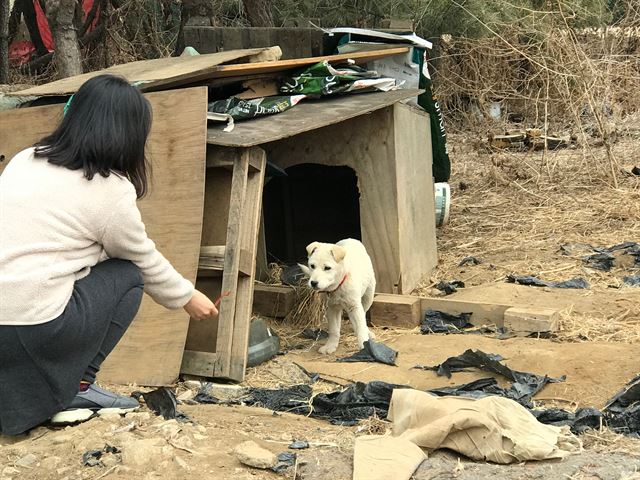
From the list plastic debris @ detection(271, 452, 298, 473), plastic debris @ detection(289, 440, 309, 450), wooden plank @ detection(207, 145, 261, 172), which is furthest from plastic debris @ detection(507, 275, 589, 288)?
plastic debris @ detection(271, 452, 298, 473)

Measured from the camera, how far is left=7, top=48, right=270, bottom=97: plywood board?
18.0ft

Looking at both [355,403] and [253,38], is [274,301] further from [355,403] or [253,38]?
[253,38]

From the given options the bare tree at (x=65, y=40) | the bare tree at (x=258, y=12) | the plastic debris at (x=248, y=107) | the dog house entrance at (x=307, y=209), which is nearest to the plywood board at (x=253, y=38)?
the bare tree at (x=65, y=40)

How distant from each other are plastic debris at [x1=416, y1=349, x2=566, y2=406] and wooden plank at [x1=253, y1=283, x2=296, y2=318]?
5.38ft

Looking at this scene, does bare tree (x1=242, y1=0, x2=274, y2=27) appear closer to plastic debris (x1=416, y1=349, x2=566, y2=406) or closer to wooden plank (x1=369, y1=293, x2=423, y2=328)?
wooden plank (x1=369, y1=293, x2=423, y2=328)

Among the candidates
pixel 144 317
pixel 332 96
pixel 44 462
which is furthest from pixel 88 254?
pixel 332 96

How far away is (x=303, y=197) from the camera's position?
27.6 ft

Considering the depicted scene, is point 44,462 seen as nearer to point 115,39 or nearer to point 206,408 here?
point 206,408

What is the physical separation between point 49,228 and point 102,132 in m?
0.40

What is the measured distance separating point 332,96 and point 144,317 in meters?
2.53

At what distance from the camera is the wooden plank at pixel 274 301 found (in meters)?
6.57

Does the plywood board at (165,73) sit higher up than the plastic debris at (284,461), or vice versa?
the plywood board at (165,73)

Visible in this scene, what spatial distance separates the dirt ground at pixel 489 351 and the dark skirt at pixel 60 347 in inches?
4.9

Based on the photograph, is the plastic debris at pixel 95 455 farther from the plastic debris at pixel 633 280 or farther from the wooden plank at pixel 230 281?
the plastic debris at pixel 633 280
